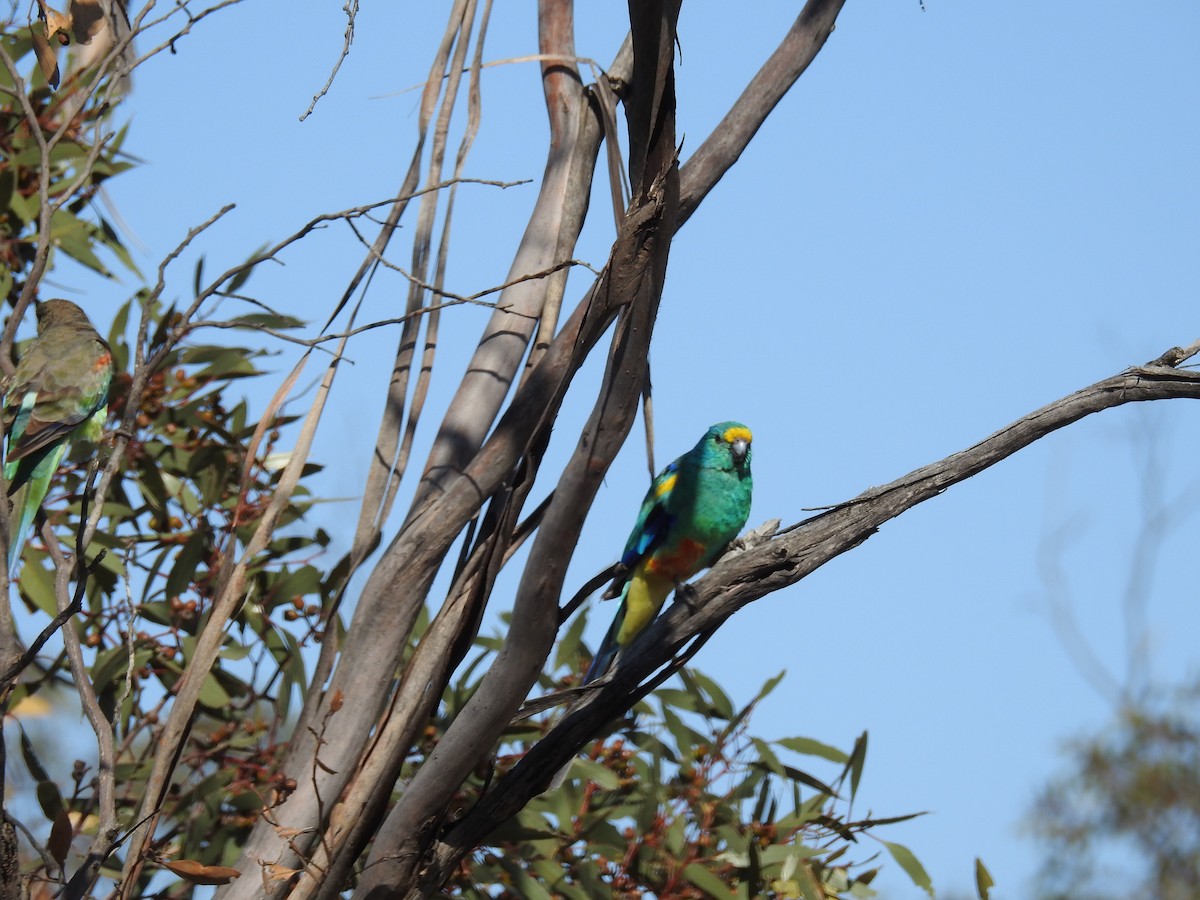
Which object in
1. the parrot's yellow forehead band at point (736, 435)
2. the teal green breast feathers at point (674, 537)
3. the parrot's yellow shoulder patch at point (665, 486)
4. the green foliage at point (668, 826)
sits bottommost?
the green foliage at point (668, 826)

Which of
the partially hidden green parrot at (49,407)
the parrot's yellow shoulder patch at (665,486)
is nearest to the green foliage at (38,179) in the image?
the partially hidden green parrot at (49,407)

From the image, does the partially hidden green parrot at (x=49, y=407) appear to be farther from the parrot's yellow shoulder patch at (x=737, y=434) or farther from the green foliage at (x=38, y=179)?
the parrot's yellow shoulder patch at (x=737, y=434)

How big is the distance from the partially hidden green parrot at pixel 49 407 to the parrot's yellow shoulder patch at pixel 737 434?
1.79 metres

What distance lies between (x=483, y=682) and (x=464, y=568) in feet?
1.17

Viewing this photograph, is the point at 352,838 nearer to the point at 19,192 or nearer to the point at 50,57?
the point at 50,57

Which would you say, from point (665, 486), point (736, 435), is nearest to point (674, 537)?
point (665, 486)

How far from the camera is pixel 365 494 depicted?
8.10 feet

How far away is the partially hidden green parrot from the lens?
3.17 metres

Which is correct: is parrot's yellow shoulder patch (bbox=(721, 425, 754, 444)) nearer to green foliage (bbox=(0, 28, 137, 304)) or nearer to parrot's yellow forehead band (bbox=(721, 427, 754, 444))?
parrot's yellow forehead band (bbox=(721, 427, 754, 444))

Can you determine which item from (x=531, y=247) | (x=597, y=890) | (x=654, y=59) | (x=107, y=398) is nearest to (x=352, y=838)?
(x=597, y=890)

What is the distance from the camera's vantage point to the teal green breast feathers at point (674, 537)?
3.61 meters

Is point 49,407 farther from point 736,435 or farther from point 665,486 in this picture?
point 736,435

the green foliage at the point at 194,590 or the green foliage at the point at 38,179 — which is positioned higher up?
the green foliage at the point at 38,179

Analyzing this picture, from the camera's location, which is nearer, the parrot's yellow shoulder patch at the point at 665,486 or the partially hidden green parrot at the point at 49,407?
the partially hidden green parrot at the point at 49,407
